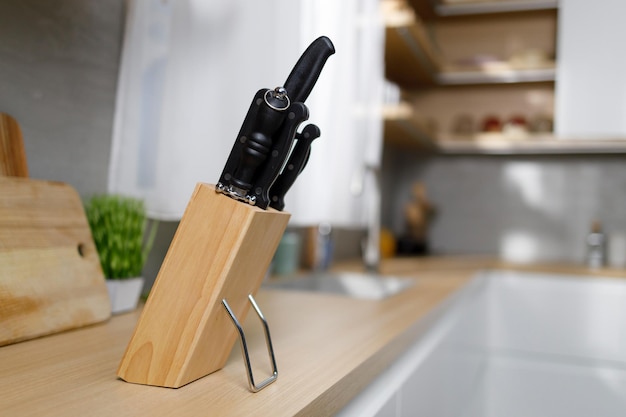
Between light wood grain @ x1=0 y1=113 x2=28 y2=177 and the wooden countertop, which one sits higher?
light wood grain @ x1=0 y1=113 x2=28 y2=177

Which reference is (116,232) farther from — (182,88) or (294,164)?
(294,164)

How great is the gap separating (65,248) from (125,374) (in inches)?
13.0

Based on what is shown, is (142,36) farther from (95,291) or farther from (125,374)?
(125,374)

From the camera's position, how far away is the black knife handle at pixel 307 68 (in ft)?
2.26

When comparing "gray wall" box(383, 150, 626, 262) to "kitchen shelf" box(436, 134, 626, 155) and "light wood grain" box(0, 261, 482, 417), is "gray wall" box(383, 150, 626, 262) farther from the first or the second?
"light wood grain" box(0, 261, 482, 417)

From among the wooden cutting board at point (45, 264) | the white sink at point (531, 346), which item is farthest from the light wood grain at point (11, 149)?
the white sink at point (531, 346)

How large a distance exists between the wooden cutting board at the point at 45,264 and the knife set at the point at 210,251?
24cm

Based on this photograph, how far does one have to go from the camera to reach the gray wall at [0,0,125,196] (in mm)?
1002

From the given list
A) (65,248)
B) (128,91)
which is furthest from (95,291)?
(128,91)

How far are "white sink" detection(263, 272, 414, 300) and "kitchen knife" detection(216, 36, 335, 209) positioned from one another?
122 cm

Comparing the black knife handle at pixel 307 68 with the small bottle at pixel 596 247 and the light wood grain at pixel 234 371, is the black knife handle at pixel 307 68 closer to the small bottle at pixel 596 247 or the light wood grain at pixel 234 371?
the light wood grain at pixel 234 371

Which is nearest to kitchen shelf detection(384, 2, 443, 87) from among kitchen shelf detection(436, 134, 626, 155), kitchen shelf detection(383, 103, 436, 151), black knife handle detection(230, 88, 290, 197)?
kitchen shelf detection(383, 103, 436, 151)

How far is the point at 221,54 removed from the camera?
1.22 meters

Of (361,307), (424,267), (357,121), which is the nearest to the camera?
(361,307)
